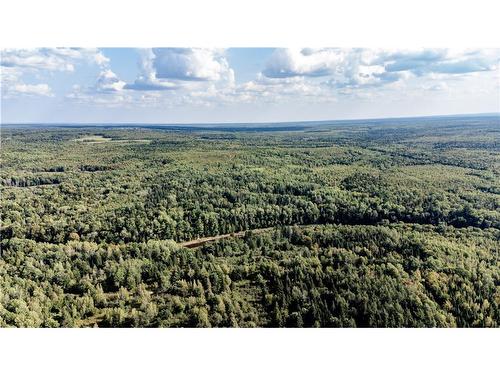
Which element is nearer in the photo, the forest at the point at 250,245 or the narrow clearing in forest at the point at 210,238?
the forest at the point at 250,245

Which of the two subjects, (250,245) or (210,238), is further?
(210,238)

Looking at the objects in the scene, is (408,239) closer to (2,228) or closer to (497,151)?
(2,228)

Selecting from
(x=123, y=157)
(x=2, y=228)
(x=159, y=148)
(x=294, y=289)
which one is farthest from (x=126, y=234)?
(x=159, y=148)

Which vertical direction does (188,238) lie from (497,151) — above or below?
below

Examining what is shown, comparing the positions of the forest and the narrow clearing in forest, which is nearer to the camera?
the forest

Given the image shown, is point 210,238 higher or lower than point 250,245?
lower

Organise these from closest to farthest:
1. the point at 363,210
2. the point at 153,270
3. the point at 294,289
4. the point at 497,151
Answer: the point at 294,289 → the point at 153,270 → the point at 363,210 → the point at 497,151

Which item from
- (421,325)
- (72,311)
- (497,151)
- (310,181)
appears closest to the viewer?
(421,325)

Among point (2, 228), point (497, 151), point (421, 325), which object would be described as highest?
point (497, 151)
